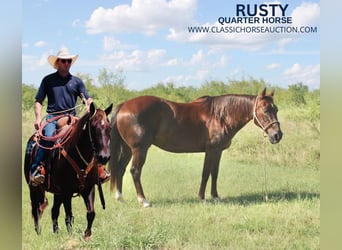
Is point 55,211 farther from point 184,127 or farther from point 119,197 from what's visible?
point 184,127

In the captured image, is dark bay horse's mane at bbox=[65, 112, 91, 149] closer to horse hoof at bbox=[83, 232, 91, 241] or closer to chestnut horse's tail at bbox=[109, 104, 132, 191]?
chestnut horse's tail at bbox=[109, 104, 132, 191]

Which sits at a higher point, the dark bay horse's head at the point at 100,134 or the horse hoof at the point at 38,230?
the dark bay horse's head at the point at 100,134

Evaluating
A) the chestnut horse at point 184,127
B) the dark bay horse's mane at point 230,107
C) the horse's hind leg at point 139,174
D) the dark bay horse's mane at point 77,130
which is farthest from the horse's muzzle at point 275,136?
the dark bay horse's mane at point 77,130

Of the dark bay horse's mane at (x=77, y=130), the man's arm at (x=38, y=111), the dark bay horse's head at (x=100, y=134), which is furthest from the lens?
the man's arm at (x=38, y=111)

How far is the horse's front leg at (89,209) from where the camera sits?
4.09 m

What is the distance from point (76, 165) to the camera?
3932 mm

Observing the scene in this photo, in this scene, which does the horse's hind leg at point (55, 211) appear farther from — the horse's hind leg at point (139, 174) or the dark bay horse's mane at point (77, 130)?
the horse's hind leg at point (139, 174)

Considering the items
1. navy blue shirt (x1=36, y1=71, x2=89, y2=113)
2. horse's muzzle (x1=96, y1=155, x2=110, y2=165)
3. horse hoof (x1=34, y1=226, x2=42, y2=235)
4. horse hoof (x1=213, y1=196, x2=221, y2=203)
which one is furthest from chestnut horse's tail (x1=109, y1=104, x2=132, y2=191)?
horse hoof (x1=213, y1=196, x2=221, y2=203)

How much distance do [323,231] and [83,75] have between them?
9.07 feet

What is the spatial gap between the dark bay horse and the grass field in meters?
0.08

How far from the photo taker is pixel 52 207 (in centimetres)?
423

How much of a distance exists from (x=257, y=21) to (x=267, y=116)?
921 mm

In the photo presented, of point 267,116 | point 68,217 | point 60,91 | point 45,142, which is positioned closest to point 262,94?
point 267,116

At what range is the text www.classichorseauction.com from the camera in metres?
4.11
